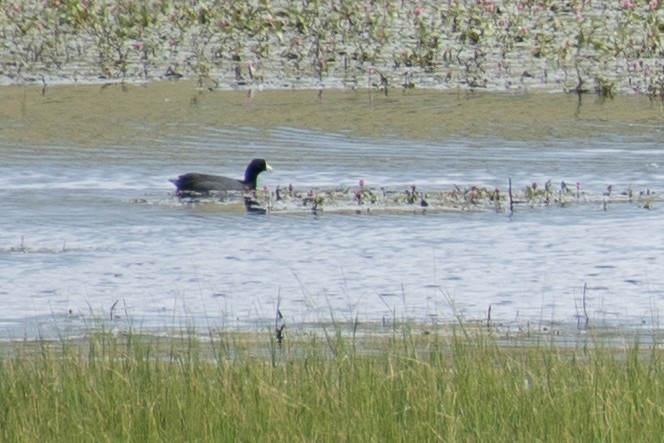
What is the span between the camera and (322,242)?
455 inches

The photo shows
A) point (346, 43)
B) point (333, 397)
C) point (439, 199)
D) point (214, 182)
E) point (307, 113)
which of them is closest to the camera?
point (333, 397)

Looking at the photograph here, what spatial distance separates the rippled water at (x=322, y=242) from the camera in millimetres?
9422

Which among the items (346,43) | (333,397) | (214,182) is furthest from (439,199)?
(346,43)

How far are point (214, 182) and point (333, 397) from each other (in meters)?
7.52

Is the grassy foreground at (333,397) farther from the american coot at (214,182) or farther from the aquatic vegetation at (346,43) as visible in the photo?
the aquatic vegetation at (346,43)

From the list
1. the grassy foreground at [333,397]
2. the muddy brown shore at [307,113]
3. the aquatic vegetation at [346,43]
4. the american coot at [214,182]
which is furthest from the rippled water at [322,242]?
the aquatic vegetation at [346,43]

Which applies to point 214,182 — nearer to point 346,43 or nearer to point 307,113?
point 307,113

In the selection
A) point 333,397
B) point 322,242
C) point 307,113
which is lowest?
point 322,242

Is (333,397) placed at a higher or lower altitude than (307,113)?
higher

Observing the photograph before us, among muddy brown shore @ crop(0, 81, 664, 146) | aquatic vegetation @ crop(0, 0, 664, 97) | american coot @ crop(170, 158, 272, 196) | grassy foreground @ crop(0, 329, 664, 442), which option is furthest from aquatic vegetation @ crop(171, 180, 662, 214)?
aquatic vegetation @ crop(0, 0, 664, 97)

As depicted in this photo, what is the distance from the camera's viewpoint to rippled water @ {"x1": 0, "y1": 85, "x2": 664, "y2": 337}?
371 inches

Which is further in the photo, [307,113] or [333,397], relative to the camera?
[307,113]

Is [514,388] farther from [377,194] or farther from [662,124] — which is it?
[662,124]

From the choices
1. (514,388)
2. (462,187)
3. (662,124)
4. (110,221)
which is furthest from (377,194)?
(514,388)
